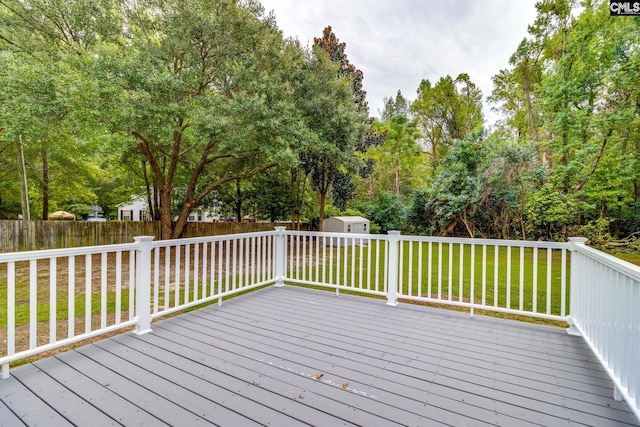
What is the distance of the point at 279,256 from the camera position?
4.75 meters

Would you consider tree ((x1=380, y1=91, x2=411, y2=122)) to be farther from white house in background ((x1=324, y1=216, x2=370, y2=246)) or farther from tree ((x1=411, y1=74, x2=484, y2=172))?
white house in background ((x1=324, y1=216, x2=370, y2=246))

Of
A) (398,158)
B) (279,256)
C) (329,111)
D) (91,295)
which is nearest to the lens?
(91,295)

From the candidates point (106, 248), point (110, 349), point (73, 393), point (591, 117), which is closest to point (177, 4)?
point (106, 248)

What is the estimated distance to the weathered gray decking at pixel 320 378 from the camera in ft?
5.70

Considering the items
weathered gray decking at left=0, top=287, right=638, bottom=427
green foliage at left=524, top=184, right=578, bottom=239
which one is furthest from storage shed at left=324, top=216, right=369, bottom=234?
weathered gray decking at left=0, top=287, right=638, bottom=427

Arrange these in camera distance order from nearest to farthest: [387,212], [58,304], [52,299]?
[52,299] → [58,304] → [387,212]

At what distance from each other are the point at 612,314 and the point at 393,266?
210 cm

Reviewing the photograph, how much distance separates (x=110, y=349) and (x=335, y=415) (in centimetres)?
203

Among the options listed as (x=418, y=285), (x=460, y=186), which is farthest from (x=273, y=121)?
(x=460, y=186)

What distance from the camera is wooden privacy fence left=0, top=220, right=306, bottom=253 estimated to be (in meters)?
8.42

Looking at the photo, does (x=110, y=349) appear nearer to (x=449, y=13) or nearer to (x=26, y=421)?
(x=26, y=421)

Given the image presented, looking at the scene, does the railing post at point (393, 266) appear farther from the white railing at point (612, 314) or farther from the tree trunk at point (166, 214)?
the tree trunk at point (166, 214)

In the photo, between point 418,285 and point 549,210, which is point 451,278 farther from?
point 549,210

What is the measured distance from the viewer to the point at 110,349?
8.39 ft
